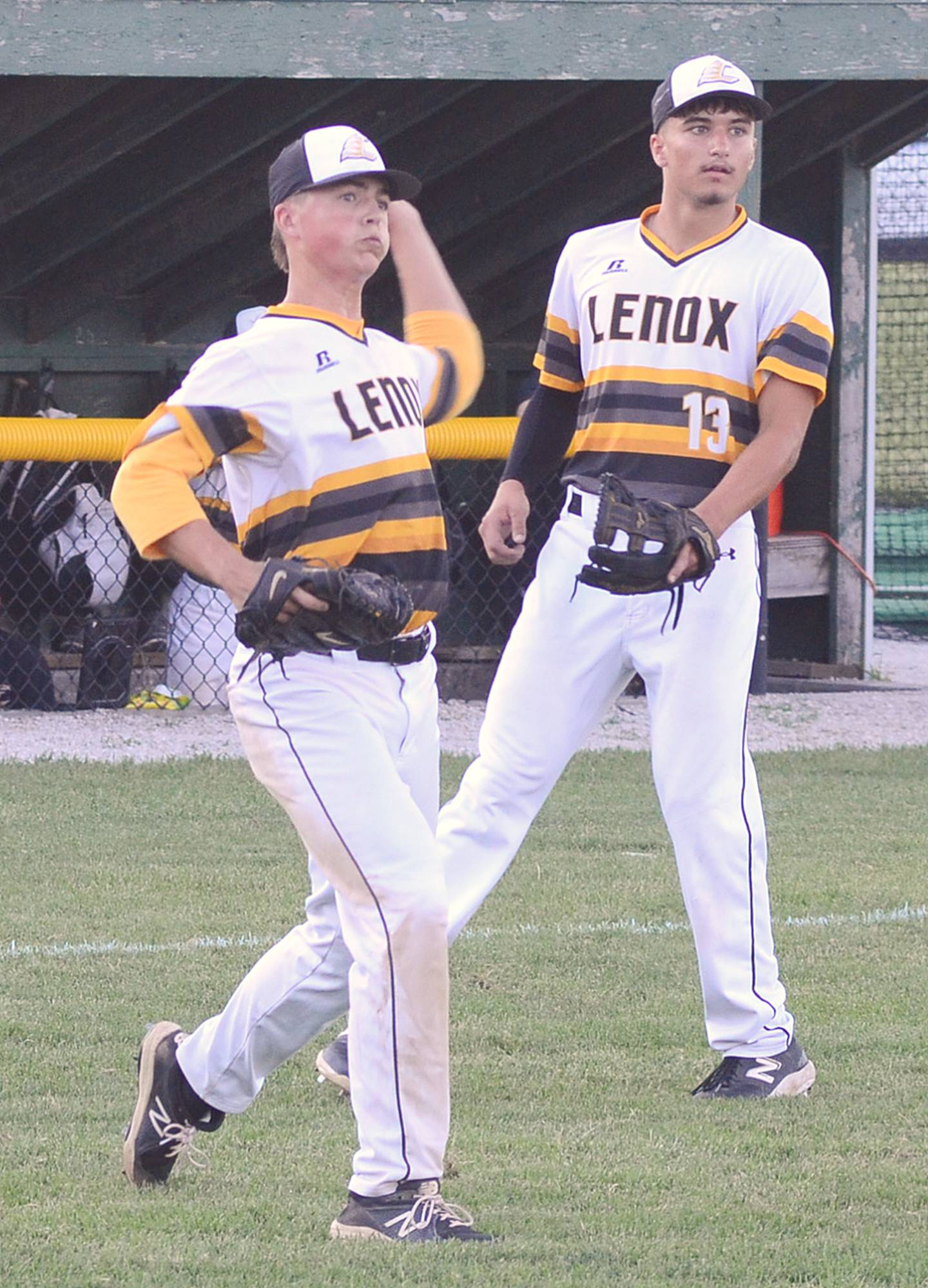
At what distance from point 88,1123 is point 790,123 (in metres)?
8.38

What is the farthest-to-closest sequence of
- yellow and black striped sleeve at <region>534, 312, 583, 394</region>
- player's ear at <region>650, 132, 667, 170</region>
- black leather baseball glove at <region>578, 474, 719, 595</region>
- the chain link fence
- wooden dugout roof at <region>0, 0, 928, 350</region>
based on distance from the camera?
the chain link fence, wooden dugout roof at <region>0, 0, 928, 350</region>, yellow and black striped sleeve at <region>534, 312, 583, 394</region>, player's ear at <region>650, 132, 667, 170</region>, black leather baseball glove at <region>578, 474, 719, 595</region>

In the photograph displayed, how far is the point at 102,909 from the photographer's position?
557 centimetres

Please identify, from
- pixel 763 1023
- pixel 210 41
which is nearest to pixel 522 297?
pixel 210 41

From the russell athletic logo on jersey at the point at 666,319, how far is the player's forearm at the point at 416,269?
43cm

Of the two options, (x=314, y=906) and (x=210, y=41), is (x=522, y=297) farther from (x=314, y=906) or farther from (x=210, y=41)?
(x=314, y=906)

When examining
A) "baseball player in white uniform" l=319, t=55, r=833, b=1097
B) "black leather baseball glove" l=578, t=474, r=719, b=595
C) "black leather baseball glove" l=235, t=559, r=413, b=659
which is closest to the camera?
"black leather baseball glove" l=235, t=559, r=413, b=659

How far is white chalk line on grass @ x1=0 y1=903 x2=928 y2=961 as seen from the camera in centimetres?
509

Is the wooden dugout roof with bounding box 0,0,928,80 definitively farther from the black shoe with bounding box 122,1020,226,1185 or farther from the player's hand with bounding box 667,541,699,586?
the black shoe with bounding box 122,1020,226,1185

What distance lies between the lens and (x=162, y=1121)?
341 centimetres

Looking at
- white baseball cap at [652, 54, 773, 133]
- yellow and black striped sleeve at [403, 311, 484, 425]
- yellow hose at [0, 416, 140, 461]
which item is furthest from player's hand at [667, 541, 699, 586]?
yellow hose at [0, 416, 140, 461]

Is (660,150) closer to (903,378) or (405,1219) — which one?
(405,1219)

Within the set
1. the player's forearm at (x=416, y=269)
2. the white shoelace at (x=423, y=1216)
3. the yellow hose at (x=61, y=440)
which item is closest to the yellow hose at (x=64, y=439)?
the yellow hose at (x=61, y=440)

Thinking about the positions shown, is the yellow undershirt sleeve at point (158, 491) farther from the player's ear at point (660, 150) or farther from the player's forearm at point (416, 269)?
the player's ear at point (660, 150)

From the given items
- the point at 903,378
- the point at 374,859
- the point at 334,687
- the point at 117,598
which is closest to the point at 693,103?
the point at 334,687
